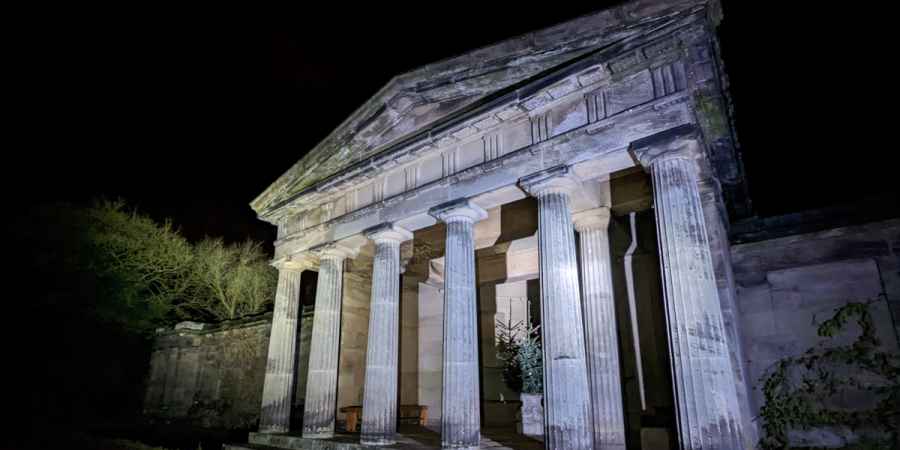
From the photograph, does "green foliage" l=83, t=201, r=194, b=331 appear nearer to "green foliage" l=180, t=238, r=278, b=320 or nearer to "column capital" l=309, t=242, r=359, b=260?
"green foliage" l=180, t=238, r=278, b=320

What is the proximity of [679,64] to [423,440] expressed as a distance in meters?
9.89

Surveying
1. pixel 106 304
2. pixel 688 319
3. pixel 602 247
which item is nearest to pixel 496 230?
pixel 602 247

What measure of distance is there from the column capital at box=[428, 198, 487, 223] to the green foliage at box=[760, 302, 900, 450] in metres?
6.68

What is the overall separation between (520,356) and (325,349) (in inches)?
211

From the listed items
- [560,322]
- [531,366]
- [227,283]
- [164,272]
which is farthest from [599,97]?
[227,283]

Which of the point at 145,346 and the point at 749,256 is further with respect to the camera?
the point at 145,346

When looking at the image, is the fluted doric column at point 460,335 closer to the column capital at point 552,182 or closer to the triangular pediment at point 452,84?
the column capital at point 552,182

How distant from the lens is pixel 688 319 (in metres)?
7.23

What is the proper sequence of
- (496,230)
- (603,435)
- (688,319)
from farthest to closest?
(496,230)
(603,435)
(688,319)

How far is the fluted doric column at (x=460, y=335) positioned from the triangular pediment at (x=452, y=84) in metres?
2.48

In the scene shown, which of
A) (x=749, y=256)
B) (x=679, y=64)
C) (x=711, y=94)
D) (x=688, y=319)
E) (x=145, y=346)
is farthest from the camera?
(x=145, y=346)

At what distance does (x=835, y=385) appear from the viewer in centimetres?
884

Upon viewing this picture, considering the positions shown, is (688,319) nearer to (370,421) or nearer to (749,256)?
(749,256)

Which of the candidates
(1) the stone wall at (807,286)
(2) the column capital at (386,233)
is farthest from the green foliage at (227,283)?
(1) the stone wall at (807,286)
